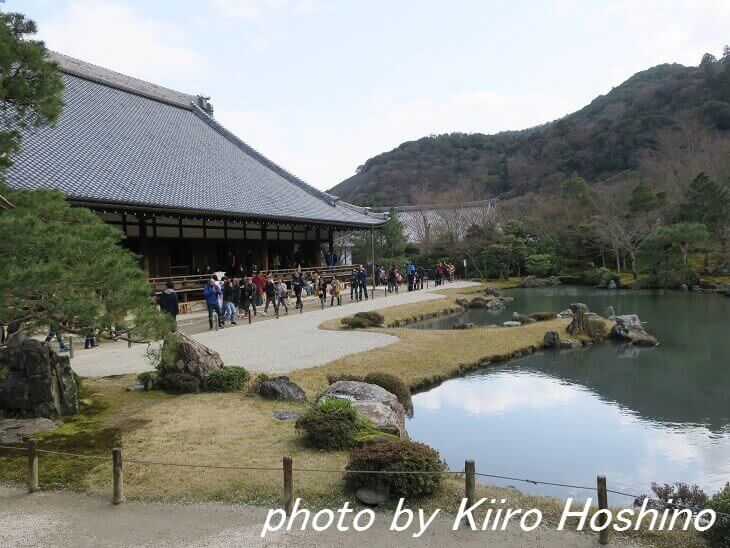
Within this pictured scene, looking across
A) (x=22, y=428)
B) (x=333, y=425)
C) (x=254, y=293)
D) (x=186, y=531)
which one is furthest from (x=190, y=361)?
(x=254, y=293)

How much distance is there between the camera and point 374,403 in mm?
8297

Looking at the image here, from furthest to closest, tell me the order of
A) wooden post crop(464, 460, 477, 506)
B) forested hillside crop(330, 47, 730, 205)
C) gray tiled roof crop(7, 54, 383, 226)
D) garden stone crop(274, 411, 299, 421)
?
forested hillside crop(330, 47, 730, 205) → gray tiled roof crop(7, 54, 383, 226) → garden stone crop(274, 411, 299, 421) → wooden post crop(464, 460, 477, 506)

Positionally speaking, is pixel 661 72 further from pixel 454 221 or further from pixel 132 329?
pixel 132 329

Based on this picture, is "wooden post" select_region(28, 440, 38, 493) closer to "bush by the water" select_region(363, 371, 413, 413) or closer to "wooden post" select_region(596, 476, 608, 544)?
"bush by the water" select_region(363, 371, 413, 413)

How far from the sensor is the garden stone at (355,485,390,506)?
5578mm

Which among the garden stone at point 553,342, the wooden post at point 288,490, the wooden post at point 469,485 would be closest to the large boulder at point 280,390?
the wooden post at point 288,490

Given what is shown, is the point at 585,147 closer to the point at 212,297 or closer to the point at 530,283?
the point at 530,283

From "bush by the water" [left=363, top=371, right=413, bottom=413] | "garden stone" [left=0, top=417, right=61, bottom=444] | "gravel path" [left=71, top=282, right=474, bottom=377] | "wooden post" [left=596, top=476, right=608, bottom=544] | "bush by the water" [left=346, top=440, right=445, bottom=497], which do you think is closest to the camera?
"wooden post" [left=596, top=476, right=608, bottom=544]

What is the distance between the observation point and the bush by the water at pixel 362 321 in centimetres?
1774

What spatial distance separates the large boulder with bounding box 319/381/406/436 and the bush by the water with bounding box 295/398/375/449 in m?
0.29

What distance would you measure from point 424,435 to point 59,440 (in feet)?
18.6

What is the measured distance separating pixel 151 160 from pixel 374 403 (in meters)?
16.5

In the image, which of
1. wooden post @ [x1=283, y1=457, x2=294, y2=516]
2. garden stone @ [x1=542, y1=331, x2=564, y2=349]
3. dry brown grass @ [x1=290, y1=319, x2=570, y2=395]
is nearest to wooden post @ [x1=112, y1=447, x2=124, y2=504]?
wooden post @ [x1=283, y1=457, x2=294, y2=516]

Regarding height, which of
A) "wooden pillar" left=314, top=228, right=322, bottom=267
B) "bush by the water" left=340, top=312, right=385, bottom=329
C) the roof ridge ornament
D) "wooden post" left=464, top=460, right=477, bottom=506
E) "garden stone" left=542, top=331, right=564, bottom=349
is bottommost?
"garden stone" left=542, top=331, right=564, bottom=349
